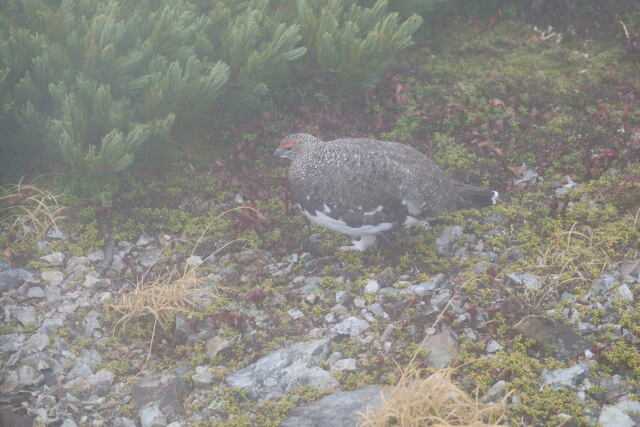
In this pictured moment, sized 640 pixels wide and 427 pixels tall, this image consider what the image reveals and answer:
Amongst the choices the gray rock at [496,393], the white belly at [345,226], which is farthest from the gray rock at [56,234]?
the gray rock at [496,393]

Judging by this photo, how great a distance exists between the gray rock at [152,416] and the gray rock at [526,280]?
281 cm

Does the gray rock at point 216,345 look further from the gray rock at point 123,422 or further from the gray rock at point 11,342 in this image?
the gray rock at point 11,342

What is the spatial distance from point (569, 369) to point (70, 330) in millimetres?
3617

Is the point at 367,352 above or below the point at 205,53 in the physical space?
below

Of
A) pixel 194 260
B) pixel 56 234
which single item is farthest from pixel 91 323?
pixel 56 234

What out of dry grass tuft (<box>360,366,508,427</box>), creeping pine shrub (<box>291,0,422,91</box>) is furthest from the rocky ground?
creeping pine shrub (<box>291,0,422,91</box>)

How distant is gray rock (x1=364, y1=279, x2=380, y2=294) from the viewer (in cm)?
545

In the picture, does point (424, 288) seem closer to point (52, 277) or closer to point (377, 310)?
point (377, 310)

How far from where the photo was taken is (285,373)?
4613mm

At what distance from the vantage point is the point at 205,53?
22.1 ft

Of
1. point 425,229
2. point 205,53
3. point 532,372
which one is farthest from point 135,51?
point 532,372

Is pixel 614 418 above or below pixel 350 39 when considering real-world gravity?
below

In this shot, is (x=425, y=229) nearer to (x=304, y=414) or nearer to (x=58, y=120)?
(x=304, y=414)

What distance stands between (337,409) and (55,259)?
2.99m
